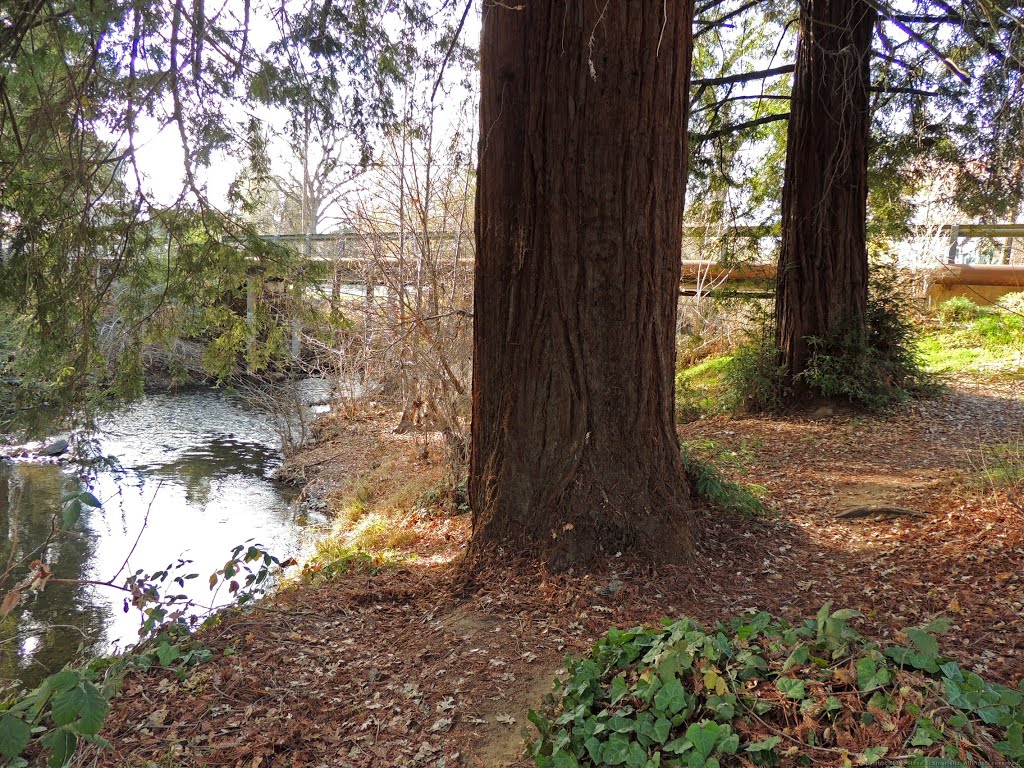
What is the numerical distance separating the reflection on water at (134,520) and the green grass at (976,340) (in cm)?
903

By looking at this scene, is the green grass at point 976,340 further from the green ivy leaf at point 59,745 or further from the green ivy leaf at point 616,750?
the green ivy leaf at point 59,745

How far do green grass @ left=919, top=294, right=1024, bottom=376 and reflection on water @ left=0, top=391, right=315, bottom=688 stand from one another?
9.03m

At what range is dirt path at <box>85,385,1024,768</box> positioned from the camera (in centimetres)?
286

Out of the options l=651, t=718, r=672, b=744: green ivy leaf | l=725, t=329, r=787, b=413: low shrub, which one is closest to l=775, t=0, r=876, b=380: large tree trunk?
l=725, t=329, r=787, b=413: low shrub

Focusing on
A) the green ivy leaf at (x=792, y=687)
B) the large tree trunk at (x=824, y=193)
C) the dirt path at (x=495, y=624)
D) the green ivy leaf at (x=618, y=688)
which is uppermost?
the large tree trunk at (x=824, y=193)

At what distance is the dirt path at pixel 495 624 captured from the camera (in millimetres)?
2863

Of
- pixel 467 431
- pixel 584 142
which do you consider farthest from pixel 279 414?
pixel 584 142

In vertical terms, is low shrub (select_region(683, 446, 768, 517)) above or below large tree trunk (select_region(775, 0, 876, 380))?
below

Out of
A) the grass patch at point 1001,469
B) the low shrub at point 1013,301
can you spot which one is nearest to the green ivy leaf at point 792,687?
the grass patch at point 1001,469

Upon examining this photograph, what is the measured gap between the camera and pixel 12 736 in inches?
87.0

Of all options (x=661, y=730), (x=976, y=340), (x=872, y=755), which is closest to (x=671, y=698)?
(x=661, y=730)

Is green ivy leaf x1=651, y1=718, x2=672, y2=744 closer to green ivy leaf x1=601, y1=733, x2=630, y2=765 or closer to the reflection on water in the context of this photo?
green ivy leaf x1=601, y1=733, x2=630, y2=765

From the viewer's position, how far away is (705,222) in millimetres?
9508

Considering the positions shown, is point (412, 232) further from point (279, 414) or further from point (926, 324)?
point (926, 324)
